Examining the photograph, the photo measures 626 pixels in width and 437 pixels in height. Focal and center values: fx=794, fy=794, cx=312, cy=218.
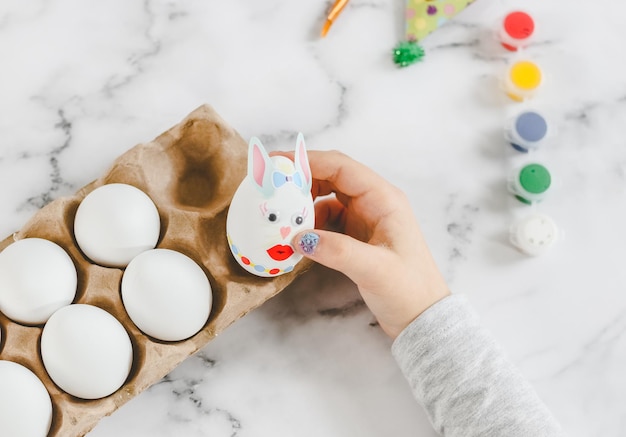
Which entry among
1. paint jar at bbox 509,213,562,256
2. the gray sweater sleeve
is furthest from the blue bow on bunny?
paint jar at bbox 509,213,562,256

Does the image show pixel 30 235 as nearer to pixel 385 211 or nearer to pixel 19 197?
pixel 19 197

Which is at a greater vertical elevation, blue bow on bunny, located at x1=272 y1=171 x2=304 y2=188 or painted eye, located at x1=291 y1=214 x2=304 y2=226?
blue bow on bunny, located at x1=272 y1=171 x2=304 y2=188

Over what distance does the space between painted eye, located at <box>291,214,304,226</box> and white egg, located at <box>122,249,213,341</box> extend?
0.42ft

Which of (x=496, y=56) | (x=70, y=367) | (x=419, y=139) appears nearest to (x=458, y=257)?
(x=419, y=139)

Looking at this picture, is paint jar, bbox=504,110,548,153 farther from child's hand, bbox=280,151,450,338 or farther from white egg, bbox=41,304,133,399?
white egg, bbox=41,304,133,399

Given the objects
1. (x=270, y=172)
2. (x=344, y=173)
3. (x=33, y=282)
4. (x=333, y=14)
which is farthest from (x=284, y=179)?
(x=333, y=14)

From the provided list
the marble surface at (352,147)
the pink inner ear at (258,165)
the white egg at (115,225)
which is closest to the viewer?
the pink inner ear at (258,165)

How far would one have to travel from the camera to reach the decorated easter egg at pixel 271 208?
72 centimetres

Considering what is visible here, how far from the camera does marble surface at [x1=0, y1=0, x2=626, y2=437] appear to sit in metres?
0.93

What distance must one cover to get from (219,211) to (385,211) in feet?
0.60

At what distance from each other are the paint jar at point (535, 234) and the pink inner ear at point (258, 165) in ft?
1.33

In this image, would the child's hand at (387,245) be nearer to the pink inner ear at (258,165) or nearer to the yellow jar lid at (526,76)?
the pink inner ear at (258,165)

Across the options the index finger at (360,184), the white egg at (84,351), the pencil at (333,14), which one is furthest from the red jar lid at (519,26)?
the white egg at (84,351)

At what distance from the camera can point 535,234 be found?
978 mm
